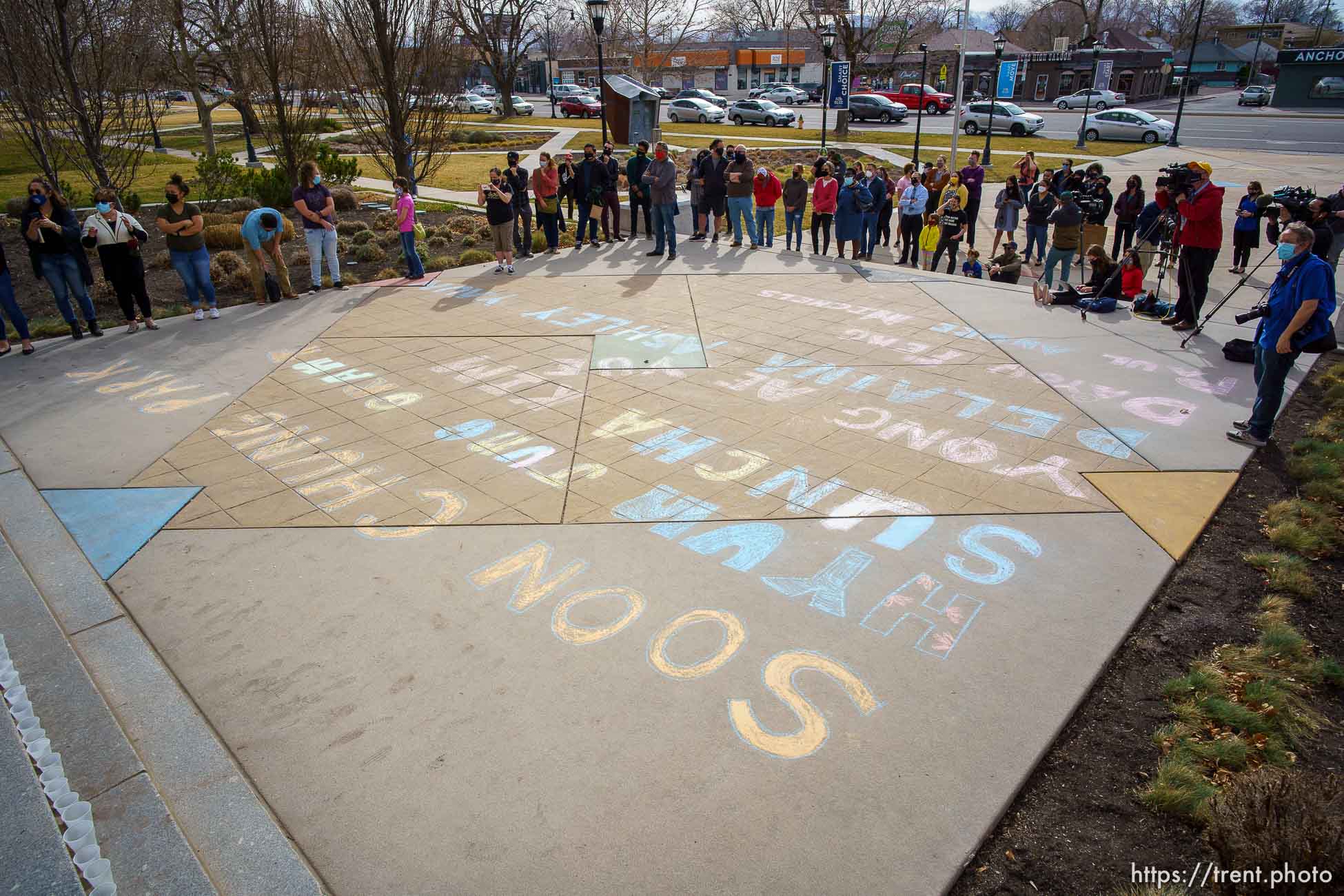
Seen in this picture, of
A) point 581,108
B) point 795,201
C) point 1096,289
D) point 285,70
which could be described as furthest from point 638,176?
point 581,108

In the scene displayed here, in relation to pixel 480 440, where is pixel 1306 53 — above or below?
above

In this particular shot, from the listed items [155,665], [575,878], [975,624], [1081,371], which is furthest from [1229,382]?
[155,665]

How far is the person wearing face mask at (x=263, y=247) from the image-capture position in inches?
423

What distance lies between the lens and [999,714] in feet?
12.6

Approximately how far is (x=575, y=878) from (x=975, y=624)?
265cm

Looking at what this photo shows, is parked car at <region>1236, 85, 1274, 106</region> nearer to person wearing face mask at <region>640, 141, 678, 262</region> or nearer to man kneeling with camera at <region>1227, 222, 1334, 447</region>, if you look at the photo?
person wearing face mask at <region>640, 141, 678, 262</region>

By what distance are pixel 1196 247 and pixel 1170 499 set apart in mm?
5636

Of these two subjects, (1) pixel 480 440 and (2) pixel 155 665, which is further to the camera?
(1) pixel 480 440

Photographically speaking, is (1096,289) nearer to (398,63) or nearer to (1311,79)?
(398,63)

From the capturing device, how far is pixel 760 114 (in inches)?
1635

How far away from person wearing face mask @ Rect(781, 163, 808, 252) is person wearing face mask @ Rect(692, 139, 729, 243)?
3.90 ft

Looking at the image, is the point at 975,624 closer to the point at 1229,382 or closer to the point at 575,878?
the point at 575,878

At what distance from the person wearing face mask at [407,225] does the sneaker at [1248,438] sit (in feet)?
34.9

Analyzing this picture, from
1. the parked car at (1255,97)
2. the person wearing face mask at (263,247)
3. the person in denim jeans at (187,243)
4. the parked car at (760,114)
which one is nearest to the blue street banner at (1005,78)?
the parked car at (760,114)
